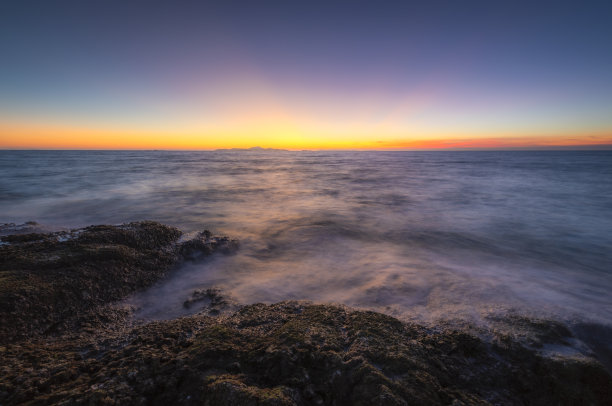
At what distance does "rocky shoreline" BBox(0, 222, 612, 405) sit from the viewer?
169 cm

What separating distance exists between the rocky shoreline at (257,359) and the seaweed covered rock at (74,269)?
2 centimetres

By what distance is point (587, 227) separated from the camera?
8055 millimetres

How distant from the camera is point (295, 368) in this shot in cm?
190

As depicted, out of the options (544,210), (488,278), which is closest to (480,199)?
(544,210)

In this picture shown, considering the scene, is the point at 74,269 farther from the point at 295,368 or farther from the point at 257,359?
the point at 295,368

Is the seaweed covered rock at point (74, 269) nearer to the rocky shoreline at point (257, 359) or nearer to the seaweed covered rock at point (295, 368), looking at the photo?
the rocky shoreline at point (257, 359)

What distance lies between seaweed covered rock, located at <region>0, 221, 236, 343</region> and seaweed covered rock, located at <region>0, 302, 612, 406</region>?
466 mm

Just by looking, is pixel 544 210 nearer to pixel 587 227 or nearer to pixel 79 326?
pixel 587 227

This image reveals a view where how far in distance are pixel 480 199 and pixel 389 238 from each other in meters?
8.31

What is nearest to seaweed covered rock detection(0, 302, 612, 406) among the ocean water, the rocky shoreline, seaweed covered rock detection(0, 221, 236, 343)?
the rocky shoreline

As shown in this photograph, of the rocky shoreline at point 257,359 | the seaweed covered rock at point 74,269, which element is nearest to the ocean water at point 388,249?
the seaweed covered rock at point 74,269

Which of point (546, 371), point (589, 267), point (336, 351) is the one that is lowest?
point (589, 267)

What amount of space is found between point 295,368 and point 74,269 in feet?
10.3

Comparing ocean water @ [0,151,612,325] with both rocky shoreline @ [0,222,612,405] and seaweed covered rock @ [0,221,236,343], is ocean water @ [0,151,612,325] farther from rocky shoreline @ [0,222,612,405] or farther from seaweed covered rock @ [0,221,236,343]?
rocky shoreline @ [0,222,612,405]
